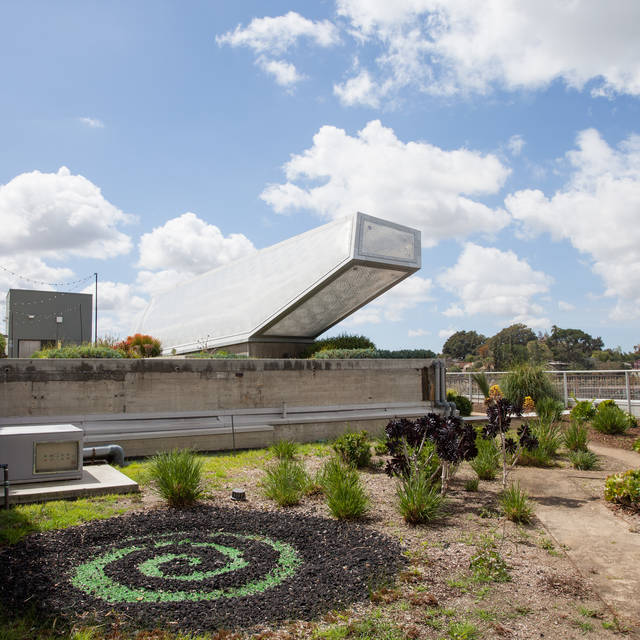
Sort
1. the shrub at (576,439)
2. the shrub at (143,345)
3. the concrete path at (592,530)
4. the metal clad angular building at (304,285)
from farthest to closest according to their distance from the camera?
the shrub at (143,345), the metal clad angular building at (304,285), the shrub at (576,439), the concrete path at (592,530)

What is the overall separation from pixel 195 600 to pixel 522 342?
225ft

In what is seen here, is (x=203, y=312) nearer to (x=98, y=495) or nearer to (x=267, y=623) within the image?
(x=98, y=495)

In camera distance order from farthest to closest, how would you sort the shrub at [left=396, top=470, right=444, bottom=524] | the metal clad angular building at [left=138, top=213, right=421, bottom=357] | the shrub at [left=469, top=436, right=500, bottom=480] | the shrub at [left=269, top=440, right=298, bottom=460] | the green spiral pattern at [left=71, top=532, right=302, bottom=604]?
the metal clad angular building at [left=138, top=213, right=421, bottom=357] → the shrub at [left=269, top=440, right=298, bottom=460] → the shrub at [left=469, top=436, right=500, bottom=480] → the shrub at [left=396, top=470, right=444, bottom=524] → the green spiral pattern at [left=71, top=532, right=302, bottom=604]

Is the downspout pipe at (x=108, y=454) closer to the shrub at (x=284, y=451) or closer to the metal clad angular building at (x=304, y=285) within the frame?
the shrub at (x=284, y=451)

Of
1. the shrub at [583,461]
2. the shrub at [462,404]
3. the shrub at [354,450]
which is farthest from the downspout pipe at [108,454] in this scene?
the shrub at [462,404]

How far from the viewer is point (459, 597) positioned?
401 centimetres

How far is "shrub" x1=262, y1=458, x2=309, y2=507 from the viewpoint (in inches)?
259

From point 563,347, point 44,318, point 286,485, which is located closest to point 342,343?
point 286,485

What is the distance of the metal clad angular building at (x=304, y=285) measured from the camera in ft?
52.2

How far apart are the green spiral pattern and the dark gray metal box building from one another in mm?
26598

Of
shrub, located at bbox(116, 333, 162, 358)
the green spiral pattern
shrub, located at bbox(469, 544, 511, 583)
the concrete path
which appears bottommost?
the concrete path

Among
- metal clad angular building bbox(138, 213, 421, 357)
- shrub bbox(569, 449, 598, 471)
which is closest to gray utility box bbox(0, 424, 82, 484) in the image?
shrub bbox(569, 449, 598, 471)

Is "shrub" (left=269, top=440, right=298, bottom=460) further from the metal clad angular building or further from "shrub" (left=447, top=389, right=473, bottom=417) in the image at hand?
"shrub" (left=447, top=389, right=473, bottom=417)

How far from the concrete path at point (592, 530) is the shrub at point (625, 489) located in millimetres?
181
